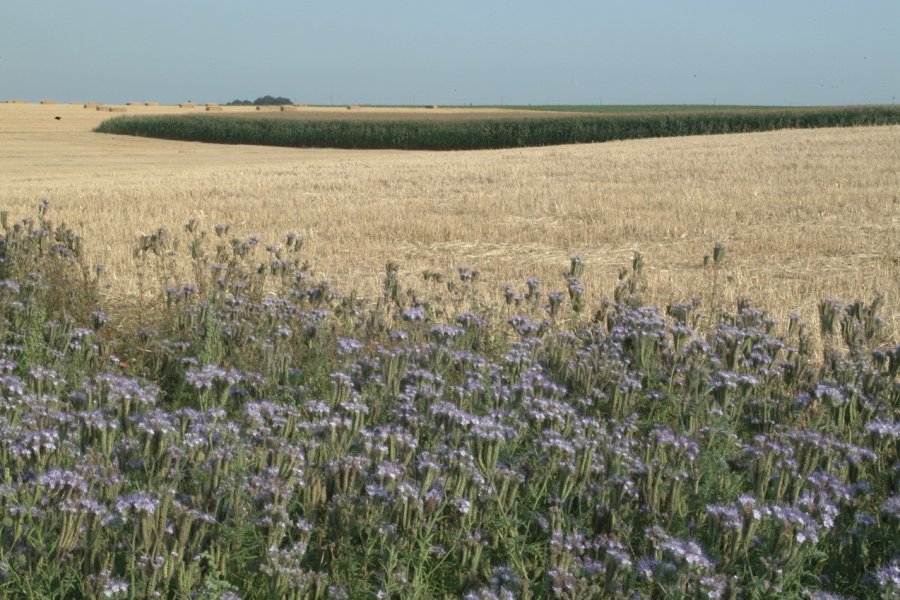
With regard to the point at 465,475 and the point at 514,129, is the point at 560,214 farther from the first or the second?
the point at 514,129

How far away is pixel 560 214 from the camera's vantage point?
16609 millimetres

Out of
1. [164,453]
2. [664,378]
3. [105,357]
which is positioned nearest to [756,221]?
[664,378]

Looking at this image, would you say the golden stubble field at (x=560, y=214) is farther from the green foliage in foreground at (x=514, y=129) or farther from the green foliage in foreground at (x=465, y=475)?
the green foliage in foreground at (x=514, y=129)

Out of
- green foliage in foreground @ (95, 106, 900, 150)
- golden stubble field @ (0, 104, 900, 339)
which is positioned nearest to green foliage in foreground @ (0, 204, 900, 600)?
golden stubble field @ (0, 104, 900, 339)

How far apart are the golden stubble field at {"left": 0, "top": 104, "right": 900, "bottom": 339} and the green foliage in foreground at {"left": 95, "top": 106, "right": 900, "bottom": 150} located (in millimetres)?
24711

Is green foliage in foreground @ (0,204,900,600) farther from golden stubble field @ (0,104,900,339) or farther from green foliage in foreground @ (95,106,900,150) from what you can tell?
green foliage in foreground @ (95,106,900,150)

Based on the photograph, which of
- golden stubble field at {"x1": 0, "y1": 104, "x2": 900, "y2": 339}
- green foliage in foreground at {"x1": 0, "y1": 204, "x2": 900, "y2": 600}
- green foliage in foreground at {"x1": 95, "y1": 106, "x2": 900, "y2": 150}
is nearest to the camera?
green foliage in foreground at {"x1": 0, "y1": 204, "x2": 900, "y2": 600}

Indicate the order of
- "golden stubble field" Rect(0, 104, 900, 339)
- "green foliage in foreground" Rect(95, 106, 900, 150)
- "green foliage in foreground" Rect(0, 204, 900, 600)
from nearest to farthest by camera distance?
"green foliage in foreground" Rect(0, 204, 900, 600)
"golden stubble field" Rect(0, 104, 900, 339)
"green foliage in foreground" Rect(95, 106, 900, 150)

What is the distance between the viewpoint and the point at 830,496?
394 centimetres

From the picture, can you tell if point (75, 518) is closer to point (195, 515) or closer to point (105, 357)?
point (195, 515)

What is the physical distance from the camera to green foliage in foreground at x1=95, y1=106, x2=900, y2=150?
53156mm

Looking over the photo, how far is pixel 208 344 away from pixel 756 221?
11571 mm

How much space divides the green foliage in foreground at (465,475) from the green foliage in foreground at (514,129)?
163 ft

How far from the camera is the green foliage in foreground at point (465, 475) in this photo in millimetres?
3482
